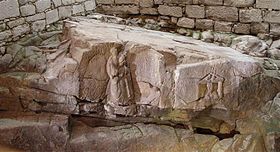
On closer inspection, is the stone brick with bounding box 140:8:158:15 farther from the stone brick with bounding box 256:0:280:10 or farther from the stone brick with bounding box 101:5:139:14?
the stone brick with bounding box 256:0:280:10

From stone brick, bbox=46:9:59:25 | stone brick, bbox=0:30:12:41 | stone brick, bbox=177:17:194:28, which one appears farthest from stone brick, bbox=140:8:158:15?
stone brick, bbox=0:30:12:41

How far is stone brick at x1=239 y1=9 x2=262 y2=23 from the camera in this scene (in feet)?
19.0

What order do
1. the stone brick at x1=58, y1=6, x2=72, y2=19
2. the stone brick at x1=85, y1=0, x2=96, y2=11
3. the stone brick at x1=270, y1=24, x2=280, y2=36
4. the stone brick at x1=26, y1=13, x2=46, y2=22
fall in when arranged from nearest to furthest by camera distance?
the stone brick at x1=26, y1=13, x2=46, y2=22 → the stone brick at x1=270, y1=24, x2=280, y2=36 → the stone brick at x1=58, y1=6, x2=72, y2=19 → the stone brick at x1=85, y1=0, x2=96, y2=11

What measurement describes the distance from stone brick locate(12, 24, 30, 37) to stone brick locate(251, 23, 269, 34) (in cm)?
331

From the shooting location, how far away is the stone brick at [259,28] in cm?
579

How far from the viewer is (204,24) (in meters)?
6.23

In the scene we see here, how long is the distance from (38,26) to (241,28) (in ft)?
9.97

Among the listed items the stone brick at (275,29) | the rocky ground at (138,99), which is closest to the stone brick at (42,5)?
the rocky ground at (138,99)

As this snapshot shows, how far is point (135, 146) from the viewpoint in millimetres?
4371

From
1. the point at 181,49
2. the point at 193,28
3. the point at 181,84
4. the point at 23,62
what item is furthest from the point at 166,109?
the point at 193,28

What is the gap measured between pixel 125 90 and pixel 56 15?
7.21 feet

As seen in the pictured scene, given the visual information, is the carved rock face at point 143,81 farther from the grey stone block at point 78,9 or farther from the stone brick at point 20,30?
the grey stone block at point 78,9

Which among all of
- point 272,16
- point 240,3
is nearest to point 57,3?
point 240,3

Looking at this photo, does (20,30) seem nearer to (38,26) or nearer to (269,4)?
(38,26)
